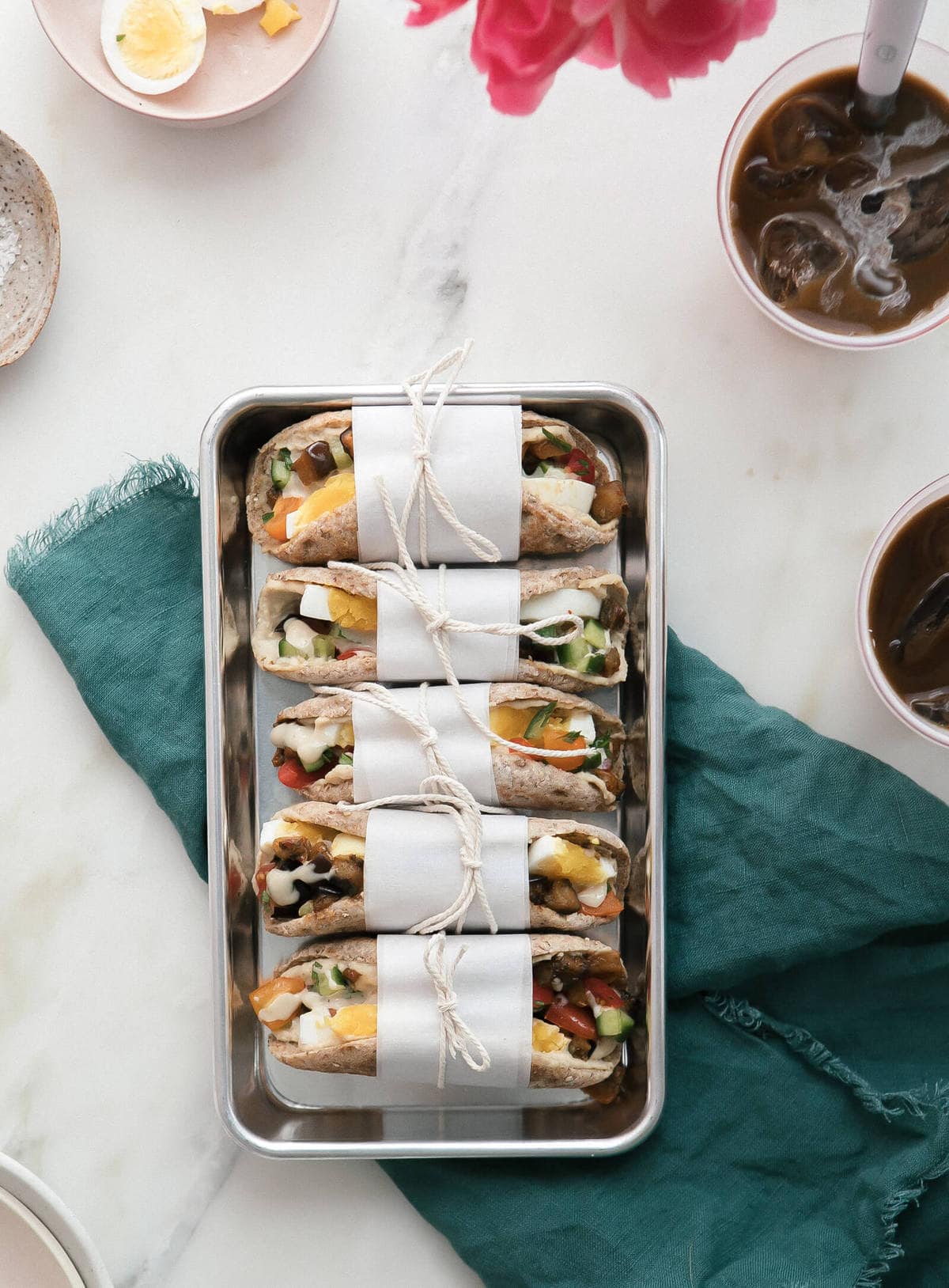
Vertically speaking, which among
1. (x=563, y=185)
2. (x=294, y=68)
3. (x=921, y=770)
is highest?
(x=294, y=68)

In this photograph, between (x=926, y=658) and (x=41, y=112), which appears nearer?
(x=926, y=658)

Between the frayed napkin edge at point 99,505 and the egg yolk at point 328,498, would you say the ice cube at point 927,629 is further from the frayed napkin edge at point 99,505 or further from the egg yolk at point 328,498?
the frayed napkin edge at point 99,505

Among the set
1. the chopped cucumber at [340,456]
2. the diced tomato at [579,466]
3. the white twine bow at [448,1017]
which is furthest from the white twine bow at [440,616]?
the white twine bow at [448,1017]

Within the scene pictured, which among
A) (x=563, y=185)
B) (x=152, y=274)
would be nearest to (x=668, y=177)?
(x=563, y=185)

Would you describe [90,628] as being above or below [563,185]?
below

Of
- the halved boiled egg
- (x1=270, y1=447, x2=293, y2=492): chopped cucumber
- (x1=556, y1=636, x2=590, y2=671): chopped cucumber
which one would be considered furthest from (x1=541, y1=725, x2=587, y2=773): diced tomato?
the halved boiled egg

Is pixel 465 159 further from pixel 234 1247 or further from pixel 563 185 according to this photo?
pixel 234 1247

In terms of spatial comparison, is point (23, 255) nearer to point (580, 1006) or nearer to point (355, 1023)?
point (355, 1023)
